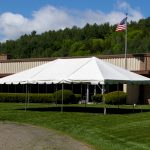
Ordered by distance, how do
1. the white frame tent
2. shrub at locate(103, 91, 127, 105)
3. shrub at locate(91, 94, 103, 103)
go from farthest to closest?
shrub at locate(91, 94, 103, 103), shrub at locate(103, 91, 127, 105), the white frame tent

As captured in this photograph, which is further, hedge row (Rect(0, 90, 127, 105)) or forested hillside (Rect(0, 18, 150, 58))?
forested hillside (Rect(0, 18, 150, 58))

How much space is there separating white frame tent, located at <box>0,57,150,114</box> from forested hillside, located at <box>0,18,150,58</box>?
6431 cm

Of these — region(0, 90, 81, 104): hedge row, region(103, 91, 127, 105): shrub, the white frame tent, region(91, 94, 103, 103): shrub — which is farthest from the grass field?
region(91, 94, 103, 103): shrub

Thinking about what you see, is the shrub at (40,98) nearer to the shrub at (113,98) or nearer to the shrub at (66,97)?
the shrub at (66,97)

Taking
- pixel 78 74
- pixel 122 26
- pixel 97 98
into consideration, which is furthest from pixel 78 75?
pixel 122 26

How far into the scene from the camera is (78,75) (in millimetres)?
26781

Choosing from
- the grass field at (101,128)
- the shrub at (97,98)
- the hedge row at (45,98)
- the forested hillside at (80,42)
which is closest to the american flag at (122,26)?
the shrub at (97,98)

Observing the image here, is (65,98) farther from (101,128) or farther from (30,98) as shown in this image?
(101,128)

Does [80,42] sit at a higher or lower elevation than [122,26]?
higher

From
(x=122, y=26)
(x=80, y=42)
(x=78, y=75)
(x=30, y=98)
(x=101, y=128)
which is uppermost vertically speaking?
(x=80, y=42)

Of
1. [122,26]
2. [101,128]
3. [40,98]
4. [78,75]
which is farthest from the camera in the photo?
[122,26]

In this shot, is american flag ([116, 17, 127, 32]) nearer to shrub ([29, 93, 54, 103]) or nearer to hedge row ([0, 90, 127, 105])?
hedge row ([0, 90, 127, 105])

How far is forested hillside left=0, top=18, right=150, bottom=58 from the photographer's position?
96.1 meters

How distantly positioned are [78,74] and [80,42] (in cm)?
8378
